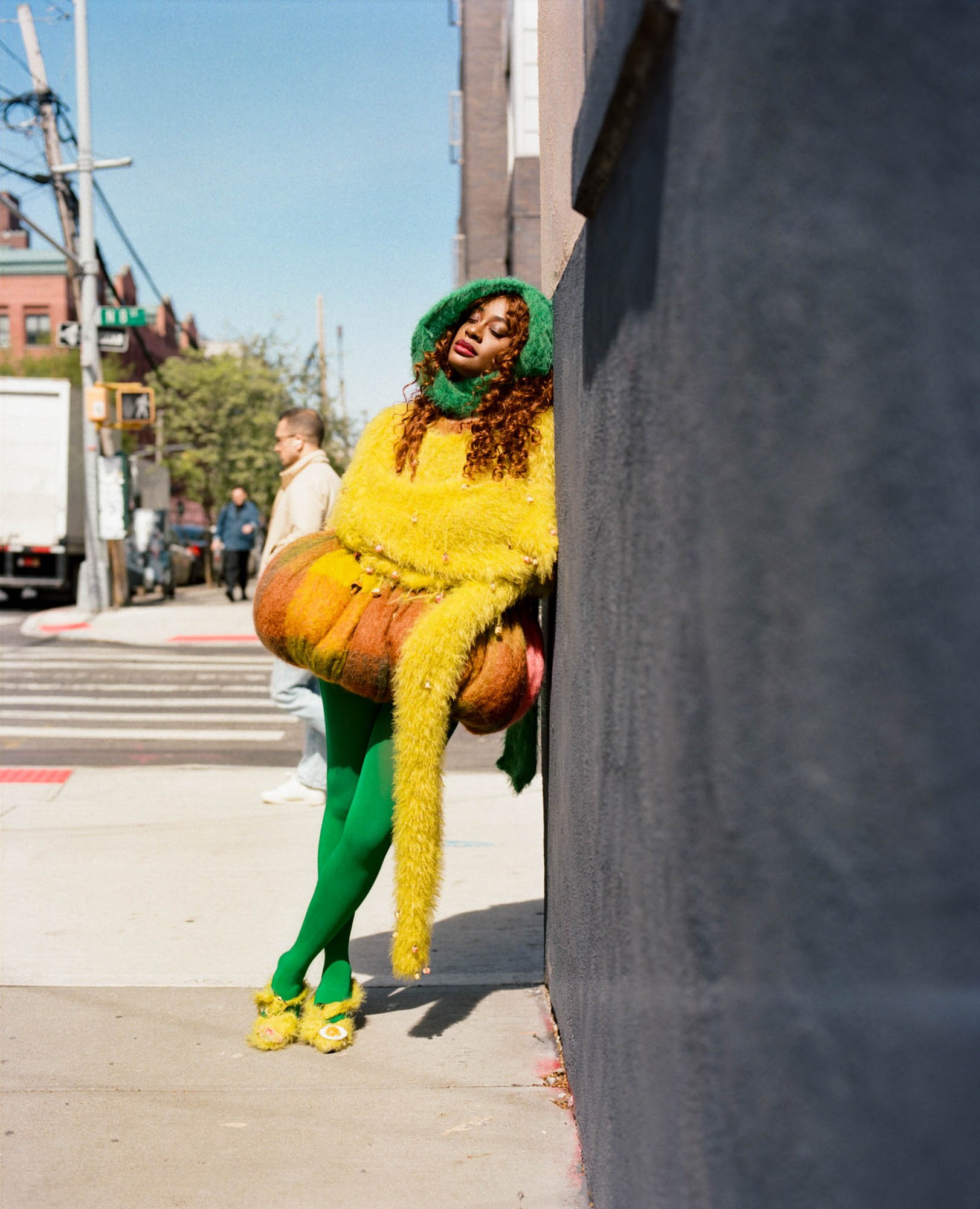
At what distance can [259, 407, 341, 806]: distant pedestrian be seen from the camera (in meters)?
6.04

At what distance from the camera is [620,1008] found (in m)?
2.10

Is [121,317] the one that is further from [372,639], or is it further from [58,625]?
[372,639]

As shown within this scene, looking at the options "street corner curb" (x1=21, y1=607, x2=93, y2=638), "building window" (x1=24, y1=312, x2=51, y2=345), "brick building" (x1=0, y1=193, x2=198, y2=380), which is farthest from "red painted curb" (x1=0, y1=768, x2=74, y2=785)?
"building window" (x1=24, y1=312, x2=51, y2=345)

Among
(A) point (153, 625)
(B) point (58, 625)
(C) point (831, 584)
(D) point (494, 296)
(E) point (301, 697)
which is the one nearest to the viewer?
(C) point (831, 584)

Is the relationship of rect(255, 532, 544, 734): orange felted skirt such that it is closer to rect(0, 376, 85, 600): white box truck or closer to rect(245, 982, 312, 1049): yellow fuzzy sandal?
rect(245, 982, 312, 1049): yellow fuzzy sandal

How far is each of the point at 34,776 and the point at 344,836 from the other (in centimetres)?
495

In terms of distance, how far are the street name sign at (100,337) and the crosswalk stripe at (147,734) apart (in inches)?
441

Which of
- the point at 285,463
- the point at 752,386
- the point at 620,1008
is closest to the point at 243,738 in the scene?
the point at 285,463

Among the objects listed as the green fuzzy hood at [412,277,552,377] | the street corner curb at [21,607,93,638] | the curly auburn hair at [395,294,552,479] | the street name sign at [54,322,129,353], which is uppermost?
the street name sign at [54,322,129,353]

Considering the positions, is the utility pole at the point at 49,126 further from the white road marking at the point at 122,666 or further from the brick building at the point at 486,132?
the white road marking at the point at 122,666

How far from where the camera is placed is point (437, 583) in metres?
3.12

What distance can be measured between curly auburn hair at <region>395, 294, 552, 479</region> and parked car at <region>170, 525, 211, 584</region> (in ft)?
98.0

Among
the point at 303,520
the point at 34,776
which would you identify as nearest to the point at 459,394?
the point at 303,520

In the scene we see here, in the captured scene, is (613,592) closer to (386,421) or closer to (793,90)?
(793,90)
